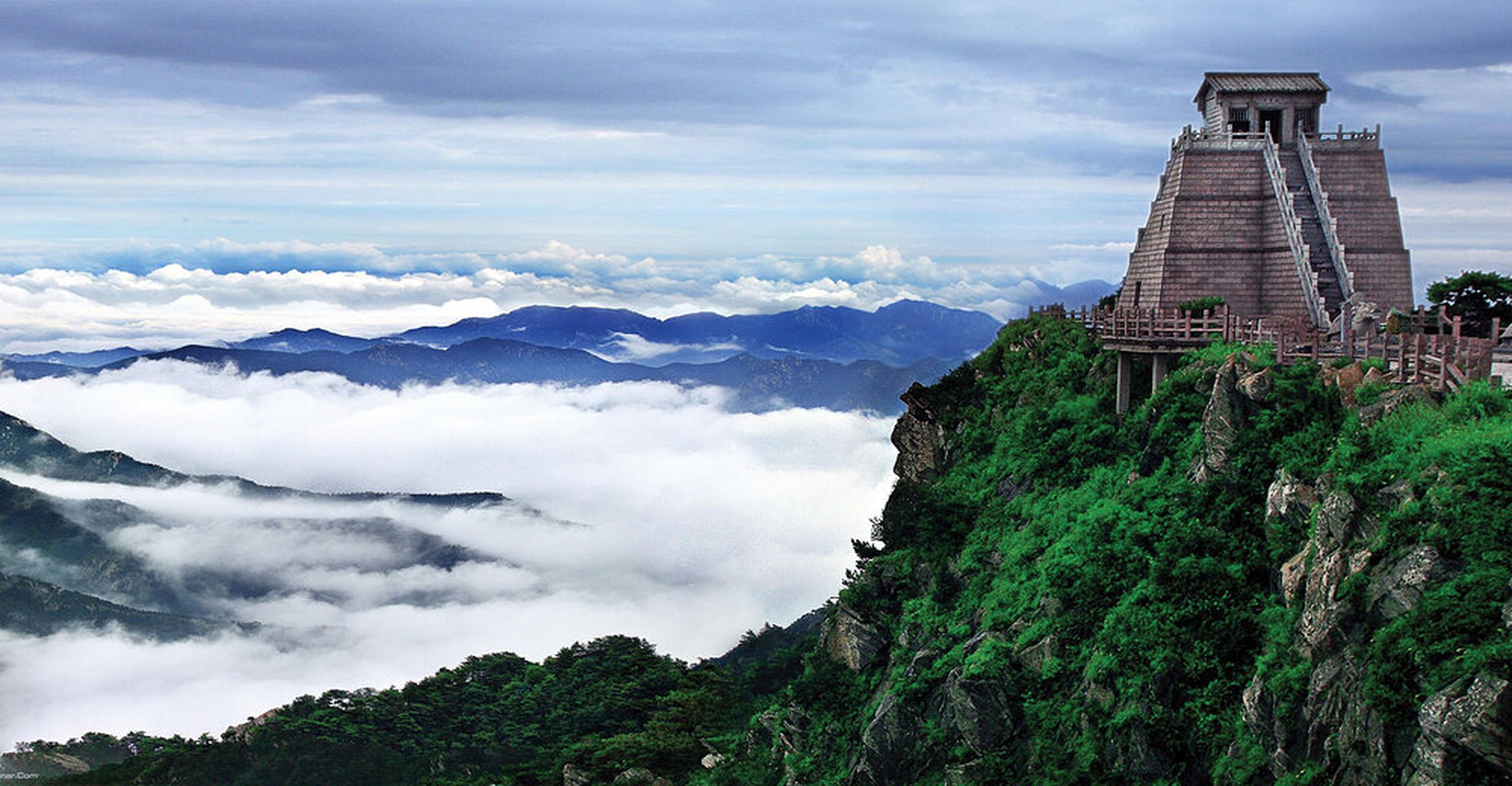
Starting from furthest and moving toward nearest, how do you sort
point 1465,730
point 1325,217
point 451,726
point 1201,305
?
point 451,726, point 1325,217, point 1201,305, point 1465,730

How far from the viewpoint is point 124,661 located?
193250mm

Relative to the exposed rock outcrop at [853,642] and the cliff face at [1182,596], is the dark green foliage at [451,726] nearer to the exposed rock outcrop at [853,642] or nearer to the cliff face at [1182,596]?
the exposed rock outcrop at [853,642]

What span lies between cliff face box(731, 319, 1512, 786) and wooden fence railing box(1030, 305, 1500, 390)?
3.27ft

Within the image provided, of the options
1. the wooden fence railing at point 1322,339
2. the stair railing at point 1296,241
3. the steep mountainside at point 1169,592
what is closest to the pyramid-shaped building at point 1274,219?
the stair railing at point 1296,241

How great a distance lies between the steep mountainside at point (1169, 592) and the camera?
23516mm

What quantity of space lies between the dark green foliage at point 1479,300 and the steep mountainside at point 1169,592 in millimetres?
11221

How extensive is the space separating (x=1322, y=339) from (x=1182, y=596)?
30.7ft

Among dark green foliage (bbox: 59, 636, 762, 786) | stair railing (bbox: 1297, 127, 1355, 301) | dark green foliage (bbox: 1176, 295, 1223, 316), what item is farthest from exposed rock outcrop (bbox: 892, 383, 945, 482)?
dark green foliage (bbox: 59, 636, 762, 786)

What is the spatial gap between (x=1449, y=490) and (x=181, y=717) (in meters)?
190

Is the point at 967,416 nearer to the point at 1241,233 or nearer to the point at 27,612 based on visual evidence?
the point at 1241,233

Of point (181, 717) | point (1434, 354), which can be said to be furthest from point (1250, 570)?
point (181, 717)

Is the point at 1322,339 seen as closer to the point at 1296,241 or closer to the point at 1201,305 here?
the point at 1201,305

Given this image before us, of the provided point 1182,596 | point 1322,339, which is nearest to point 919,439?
point 1322,339

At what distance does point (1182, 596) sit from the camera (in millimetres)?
32438
